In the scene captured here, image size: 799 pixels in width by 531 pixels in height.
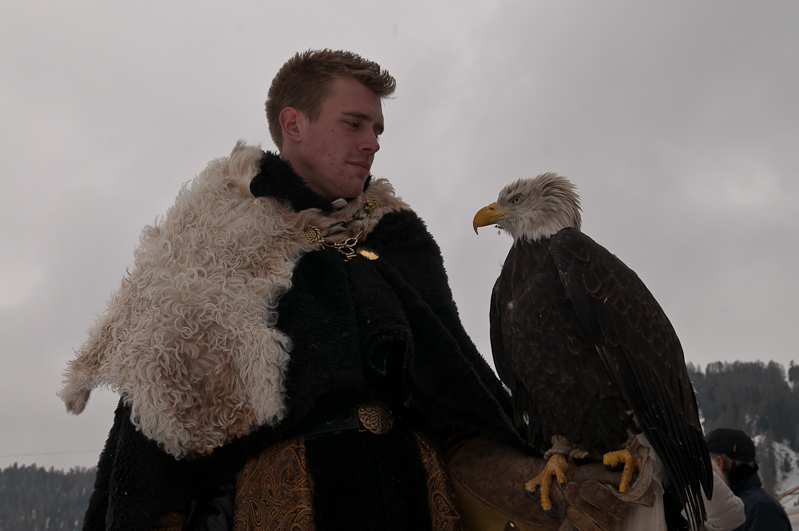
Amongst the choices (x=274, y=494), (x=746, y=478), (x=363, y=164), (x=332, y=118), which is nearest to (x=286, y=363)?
(x=274, y=494)

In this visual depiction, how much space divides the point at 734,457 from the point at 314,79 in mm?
4160

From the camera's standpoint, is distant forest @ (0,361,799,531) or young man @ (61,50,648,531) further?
distant forest @ (0,361,799,531)

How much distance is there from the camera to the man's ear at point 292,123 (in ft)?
8.05

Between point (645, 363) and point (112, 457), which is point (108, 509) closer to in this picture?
point (112, 457)

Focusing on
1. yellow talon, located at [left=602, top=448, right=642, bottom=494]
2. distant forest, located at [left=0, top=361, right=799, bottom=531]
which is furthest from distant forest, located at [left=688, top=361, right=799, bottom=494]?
yellow talon, located at [left=602, top=448, right=642, bottom=494]

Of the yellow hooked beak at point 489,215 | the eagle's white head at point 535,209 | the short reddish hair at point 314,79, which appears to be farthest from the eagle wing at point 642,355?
the short reddish hair at point 314,79

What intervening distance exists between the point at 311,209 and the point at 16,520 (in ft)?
42.9

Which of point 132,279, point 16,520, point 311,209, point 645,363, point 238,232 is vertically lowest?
point 16,520

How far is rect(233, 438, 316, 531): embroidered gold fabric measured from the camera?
1889mm

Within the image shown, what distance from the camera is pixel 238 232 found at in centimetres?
206

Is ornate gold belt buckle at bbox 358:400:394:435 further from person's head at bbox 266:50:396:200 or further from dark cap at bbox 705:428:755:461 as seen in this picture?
dark cap at bbox 705:428:755:461

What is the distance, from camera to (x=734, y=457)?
4.29 metres

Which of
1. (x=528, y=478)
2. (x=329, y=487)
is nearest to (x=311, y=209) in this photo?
(x=329, y=487)

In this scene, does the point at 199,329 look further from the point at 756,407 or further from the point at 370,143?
the point at 756,407
